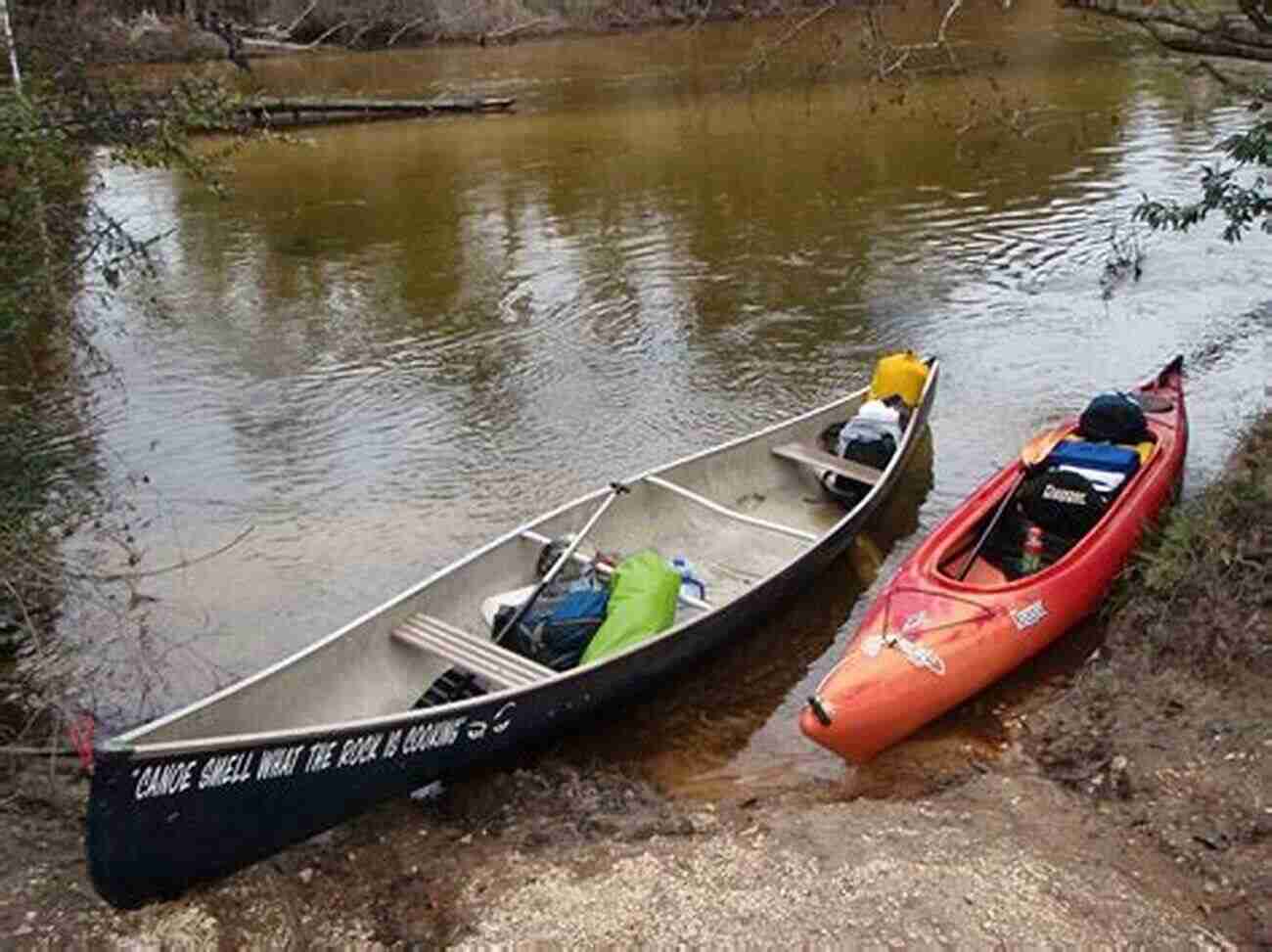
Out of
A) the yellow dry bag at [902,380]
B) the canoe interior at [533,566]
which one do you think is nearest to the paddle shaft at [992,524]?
the canoe interior at [533,566]

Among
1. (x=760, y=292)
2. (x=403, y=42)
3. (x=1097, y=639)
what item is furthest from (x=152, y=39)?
(x=1097, y=639)

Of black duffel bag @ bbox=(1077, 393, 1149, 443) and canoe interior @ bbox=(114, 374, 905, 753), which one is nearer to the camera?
canoe interior @ bbox=(114, 374, 905, 753)

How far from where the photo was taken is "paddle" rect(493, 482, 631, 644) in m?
7.55

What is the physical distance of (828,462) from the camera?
9.91 meters

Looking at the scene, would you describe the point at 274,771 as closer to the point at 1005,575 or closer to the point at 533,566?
the point at 533,566

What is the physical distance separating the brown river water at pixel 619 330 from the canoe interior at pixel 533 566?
0.59 metres

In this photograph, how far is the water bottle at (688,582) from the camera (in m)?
8.23

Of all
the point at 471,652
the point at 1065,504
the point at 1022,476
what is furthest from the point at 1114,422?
the point at 471,652

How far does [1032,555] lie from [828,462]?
6.68 ft

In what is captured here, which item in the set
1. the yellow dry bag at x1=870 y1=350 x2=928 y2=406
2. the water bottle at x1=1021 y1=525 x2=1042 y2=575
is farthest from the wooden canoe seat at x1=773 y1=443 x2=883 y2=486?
the water bottle at x1=1021 y1=525 x2=1042 y2=575

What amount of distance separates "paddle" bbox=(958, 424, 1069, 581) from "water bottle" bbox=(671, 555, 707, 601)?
1560mm

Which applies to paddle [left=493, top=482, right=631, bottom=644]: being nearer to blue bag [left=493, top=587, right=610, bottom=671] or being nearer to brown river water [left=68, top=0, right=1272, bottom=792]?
blue bag [left=493, top=587, right=610, bottom=671]

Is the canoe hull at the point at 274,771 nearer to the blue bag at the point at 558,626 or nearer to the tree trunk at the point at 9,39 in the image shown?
the blue bag at the point at 558,626

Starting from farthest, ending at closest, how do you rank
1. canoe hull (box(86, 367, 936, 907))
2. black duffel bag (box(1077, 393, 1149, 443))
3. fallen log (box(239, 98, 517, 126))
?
fallen log (box(239, 98, 517, 126)), black duffel bag (box(1077, 393, 1149, 443)), canoe hull (box(86, 367, 936, 907))
